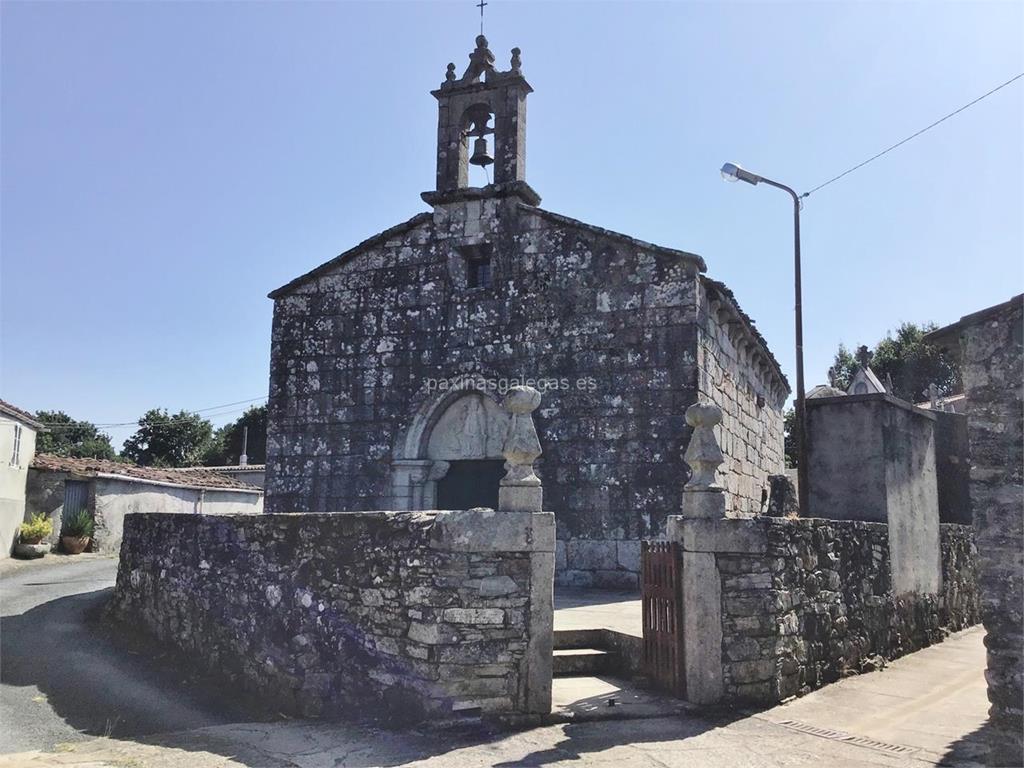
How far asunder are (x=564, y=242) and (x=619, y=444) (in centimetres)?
306

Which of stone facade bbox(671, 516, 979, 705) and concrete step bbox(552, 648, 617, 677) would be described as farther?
concrete step bbox(552, 648, 617, 677)

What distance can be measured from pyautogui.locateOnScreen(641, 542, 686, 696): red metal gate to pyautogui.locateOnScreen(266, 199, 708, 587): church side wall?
10.7 ft

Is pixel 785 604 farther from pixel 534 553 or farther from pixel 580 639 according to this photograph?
pixel 534 553

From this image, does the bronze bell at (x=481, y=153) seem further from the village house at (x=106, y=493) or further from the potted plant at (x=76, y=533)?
the potted plant at (x=76, y=533)

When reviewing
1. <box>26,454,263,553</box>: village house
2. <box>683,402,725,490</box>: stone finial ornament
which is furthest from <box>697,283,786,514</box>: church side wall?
<box>26,454,263,553</box>: village house

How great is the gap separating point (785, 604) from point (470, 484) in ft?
18.7

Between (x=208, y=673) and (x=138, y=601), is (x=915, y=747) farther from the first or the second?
(x=138, y=601)

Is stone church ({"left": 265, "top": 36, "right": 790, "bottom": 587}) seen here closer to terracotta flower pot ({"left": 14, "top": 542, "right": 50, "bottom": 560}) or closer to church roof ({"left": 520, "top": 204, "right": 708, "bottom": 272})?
church roof ({"left": 520, "top": 204, "right": 708, "bottom": 272})

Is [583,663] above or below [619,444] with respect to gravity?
below

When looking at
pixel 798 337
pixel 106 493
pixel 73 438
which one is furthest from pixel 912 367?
pixel 73 438

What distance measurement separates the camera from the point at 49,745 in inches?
258

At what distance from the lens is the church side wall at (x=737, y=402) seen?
36.3 ft

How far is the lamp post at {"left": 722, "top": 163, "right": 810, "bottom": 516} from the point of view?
10344 millimetres

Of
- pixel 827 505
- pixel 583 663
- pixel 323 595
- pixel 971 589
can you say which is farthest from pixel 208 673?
pixel 971 589
